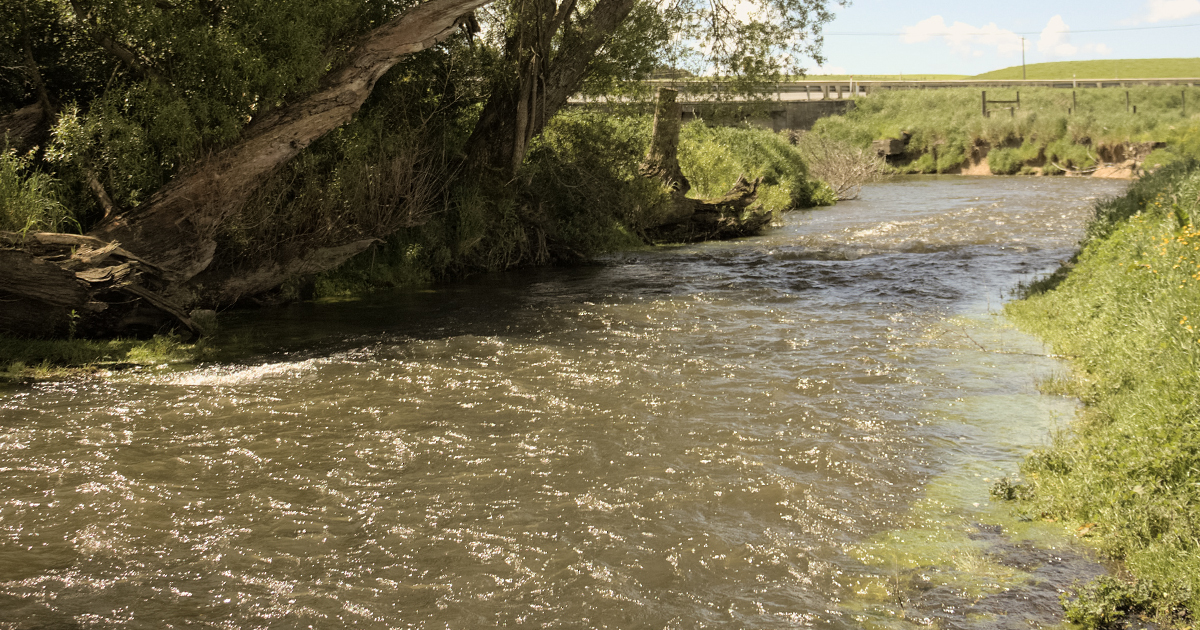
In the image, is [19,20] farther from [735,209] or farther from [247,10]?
[735,209]

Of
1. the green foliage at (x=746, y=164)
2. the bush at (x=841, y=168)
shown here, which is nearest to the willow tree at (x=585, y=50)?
the green foliage at (x=746, y=164)

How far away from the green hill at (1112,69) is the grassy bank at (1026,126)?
3758cm

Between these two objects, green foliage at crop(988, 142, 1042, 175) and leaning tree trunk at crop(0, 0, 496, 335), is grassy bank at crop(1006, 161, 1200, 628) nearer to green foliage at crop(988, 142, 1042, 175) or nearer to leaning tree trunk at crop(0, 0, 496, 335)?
leaning tree trunk at crop(0, 0, 496, 335)

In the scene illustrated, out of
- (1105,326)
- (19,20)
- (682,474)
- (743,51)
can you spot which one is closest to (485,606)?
(682,474)

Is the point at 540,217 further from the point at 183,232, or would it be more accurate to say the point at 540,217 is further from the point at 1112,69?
the point at 1112,69

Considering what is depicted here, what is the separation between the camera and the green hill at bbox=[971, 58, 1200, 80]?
8938 centimetres

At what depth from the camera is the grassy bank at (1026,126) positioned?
46625mm

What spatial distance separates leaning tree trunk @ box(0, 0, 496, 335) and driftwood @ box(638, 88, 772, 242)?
31.0ft

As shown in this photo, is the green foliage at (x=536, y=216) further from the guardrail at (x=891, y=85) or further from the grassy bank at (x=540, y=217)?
the guardrail at (x=891, y=85)

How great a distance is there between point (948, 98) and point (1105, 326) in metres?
55.9

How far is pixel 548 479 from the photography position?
7004 mm

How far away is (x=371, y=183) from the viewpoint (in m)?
14.8

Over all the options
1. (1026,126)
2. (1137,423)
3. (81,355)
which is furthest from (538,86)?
(1026,126)

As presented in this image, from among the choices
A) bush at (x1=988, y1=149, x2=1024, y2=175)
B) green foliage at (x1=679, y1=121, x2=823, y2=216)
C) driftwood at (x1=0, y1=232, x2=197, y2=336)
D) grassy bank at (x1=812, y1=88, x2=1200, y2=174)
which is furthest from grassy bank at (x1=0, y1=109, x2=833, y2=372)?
grassy bank at (x1=812, y1=88, x2=1200, y2=174)
